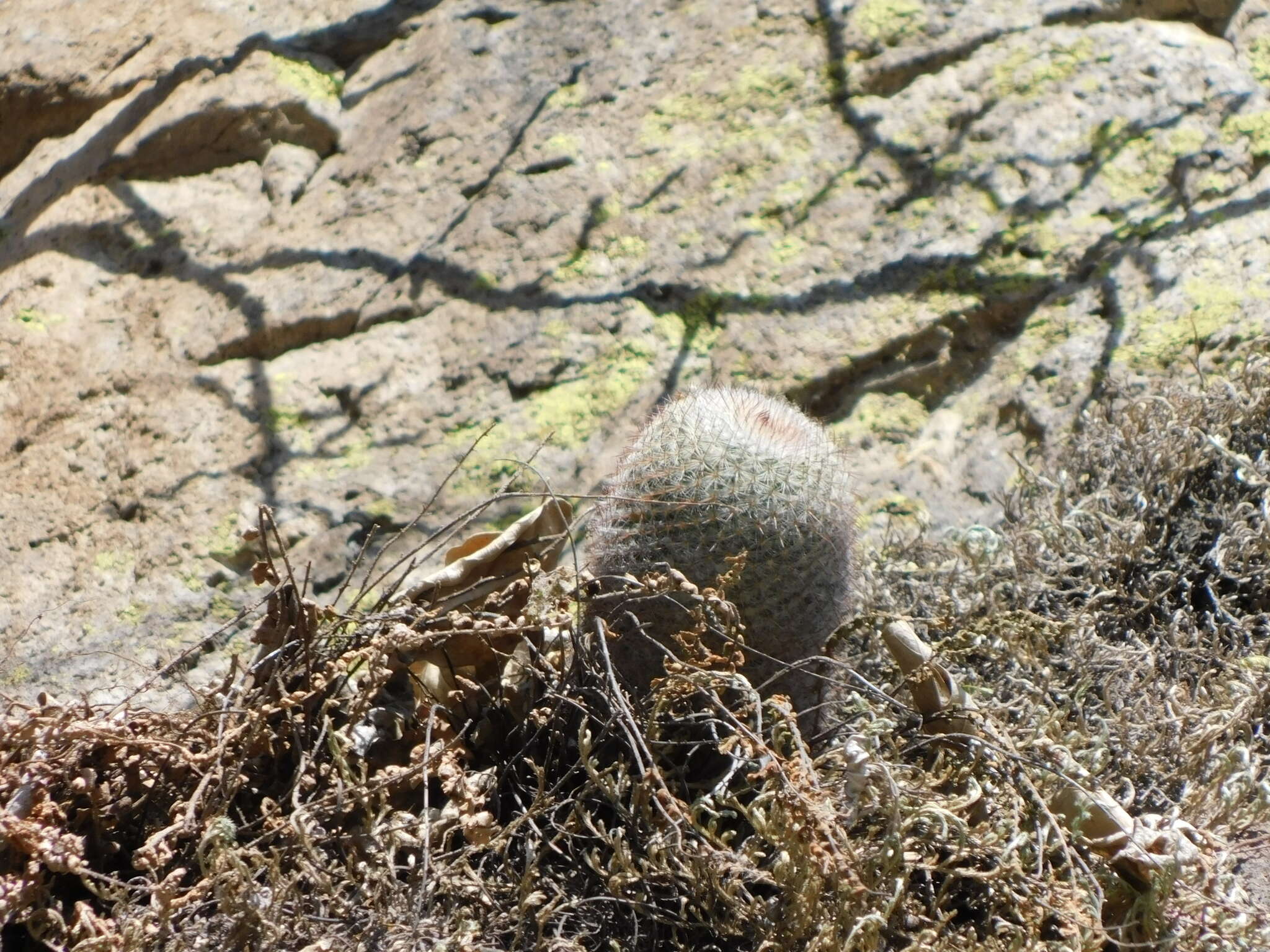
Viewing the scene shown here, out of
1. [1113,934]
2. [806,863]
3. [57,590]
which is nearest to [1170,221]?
[1113,934]

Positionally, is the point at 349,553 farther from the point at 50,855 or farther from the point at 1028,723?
the point at 1028,723

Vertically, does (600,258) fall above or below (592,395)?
above

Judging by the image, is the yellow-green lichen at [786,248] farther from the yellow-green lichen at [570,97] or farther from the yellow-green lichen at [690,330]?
the yellow-green lichen at [570,97]

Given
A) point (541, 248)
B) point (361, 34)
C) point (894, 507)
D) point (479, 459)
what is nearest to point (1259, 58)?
point (894, 507)

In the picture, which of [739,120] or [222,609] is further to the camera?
[739,120]

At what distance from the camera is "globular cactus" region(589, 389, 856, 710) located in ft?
7.47

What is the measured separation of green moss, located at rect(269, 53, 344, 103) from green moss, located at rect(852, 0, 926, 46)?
5.91ft

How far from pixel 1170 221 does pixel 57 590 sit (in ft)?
10.8

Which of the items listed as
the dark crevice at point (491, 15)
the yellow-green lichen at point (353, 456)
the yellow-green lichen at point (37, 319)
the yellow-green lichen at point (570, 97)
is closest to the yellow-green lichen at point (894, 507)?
the yellow-green lichen at point (353, 456)

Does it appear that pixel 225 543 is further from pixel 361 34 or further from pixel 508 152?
pixel 361 34

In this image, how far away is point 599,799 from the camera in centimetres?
220

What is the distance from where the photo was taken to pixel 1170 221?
3.68m

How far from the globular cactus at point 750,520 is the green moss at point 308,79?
231cm

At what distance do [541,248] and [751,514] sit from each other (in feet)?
5.55
